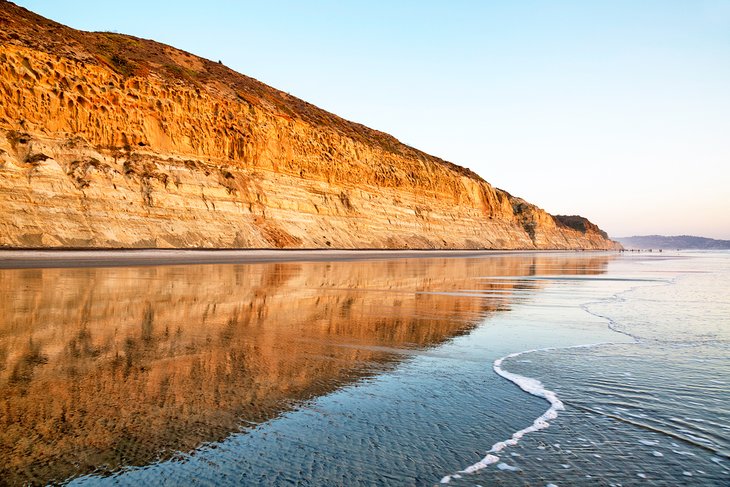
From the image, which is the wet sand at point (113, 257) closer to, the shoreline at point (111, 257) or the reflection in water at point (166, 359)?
the shoreline at point (111, 257)

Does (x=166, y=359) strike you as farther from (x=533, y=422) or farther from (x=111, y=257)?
(x=111, y=257)

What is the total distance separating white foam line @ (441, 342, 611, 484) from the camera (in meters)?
2.76

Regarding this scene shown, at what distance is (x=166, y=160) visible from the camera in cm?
3450

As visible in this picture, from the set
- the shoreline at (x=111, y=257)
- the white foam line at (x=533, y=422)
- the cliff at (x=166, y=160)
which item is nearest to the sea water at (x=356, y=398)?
the white foam line at (x=533, y=422)

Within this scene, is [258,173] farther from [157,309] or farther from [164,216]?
[157,309]

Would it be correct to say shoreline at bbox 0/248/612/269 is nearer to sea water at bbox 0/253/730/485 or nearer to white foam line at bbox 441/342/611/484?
sea water at bbox 0/253/730/485

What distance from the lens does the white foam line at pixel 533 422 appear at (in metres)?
2.76

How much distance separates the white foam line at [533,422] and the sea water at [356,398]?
0.05 ft

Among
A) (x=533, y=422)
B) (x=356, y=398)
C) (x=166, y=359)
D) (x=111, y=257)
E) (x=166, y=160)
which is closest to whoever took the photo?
(x=533, y=422)

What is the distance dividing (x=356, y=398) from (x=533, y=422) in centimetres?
141

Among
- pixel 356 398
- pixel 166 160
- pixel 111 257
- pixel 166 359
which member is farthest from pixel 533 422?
pixel 166 160

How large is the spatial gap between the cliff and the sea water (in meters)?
21.4

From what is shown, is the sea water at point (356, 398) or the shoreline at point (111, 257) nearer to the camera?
the sea water at point (356, 398)

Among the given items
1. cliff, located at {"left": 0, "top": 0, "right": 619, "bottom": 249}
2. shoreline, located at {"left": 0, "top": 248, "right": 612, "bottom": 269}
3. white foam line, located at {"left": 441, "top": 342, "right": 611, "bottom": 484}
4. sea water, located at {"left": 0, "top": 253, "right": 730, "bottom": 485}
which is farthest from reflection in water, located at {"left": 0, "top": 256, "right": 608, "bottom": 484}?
cliff, located at {"left": 0, "top": 0, "right": 619, "bottom": 249}
